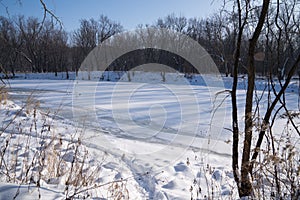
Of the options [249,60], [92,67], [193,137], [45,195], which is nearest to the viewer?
[45,195]

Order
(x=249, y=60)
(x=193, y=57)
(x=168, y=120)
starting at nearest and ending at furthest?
(x=249, y=60)
(x=168, y=120)
(x=193, y=57)

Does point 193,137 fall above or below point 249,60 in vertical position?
below

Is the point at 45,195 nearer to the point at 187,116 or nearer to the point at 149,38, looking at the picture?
the point at 187,116

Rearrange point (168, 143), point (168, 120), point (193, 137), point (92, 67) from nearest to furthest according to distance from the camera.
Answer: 1. point (168, 143)
2. point (193, 137)
3. point (168, 120)
4. point (92, 67)

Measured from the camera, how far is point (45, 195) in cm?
160

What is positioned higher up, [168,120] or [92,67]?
[92,67]

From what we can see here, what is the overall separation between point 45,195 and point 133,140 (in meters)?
3.44

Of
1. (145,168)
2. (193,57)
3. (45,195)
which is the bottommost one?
(145,168)

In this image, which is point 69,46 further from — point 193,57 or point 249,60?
point 249,60

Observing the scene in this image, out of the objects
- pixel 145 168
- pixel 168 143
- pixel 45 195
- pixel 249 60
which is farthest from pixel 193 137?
pixel 45 195

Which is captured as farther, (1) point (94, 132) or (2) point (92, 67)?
(2) point (92, 67)

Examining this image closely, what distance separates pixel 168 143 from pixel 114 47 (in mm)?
34771

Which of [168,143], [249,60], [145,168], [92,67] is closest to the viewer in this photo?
[249,60]

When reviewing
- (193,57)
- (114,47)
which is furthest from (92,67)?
(193,57)
